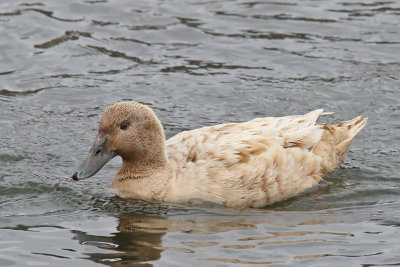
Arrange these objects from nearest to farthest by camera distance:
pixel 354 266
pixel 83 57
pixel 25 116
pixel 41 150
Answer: pixel 354 266 < pixel 41 150 < pixel 25 116 < pixel 83 57

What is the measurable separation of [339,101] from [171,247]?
5.37 meters

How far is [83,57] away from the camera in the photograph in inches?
621

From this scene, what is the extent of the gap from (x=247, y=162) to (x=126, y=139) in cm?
147

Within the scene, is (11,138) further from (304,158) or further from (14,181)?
(304,158)

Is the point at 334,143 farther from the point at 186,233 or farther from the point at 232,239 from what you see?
the point at 186,233

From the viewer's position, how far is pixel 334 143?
39.5 ft

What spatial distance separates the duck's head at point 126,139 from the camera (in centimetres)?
1071

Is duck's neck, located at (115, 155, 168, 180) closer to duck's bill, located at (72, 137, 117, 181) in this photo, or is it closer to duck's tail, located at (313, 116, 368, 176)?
duck's bill, located at (72, 137, 117, 181)

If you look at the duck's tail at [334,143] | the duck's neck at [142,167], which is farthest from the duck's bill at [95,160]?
the duck's tail at [334,143]

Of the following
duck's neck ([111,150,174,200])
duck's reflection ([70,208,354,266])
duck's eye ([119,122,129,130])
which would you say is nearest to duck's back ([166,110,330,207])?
duck's neck ([111,150,174,200])

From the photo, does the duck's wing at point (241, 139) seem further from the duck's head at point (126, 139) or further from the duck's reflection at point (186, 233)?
the duck's reflection at point (186, 233)

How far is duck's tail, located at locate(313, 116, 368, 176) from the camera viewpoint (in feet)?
39.0

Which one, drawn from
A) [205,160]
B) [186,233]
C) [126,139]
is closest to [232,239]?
[186,233]

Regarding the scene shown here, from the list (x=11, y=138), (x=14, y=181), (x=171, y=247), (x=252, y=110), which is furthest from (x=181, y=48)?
(x=171, y=247)
